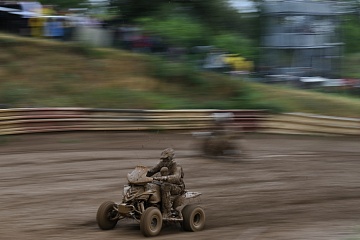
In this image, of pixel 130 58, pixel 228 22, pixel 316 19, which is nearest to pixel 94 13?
pixel 130 58

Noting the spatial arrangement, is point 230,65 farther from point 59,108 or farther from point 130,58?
point 59,108

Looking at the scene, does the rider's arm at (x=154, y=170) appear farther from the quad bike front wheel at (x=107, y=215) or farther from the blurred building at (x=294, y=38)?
the blurred building at (x=294, y=38)

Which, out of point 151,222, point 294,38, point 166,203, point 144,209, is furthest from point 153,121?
point 294,38

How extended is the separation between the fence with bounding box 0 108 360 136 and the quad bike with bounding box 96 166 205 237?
295 inches

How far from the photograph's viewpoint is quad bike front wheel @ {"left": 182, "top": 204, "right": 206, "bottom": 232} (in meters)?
7.93

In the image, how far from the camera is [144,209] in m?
7.69

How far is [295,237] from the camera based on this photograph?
795 cm

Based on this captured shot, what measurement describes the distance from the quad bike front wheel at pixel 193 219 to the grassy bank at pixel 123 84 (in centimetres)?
942

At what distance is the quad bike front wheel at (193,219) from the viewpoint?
26.0 ft

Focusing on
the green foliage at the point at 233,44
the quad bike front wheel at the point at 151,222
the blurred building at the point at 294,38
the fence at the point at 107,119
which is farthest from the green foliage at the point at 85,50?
the quad bike front wheel at the point at 151,222

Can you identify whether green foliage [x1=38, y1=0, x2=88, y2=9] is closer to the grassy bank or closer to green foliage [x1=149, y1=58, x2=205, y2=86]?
the grassy bank

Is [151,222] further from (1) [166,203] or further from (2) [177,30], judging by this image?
(2) [177,30]

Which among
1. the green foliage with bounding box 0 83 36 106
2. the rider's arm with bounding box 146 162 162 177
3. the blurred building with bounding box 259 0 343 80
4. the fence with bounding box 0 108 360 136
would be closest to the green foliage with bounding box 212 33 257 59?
the blurred building with bounding box 259 0 343 80

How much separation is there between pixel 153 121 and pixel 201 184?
5.41 meters
